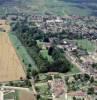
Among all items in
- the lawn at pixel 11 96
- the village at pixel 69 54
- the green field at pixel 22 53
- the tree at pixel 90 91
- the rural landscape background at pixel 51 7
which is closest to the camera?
the lawn at pixel 11 96

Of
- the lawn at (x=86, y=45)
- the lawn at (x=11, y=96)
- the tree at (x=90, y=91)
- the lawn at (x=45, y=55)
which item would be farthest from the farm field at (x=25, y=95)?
the lawn at (x=86, y=45)

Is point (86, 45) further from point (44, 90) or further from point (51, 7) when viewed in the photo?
point (51, 7)

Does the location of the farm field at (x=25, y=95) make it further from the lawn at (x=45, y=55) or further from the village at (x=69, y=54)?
the lawn at (x=45, y=55)

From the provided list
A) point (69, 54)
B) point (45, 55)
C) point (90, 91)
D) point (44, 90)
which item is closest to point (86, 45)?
point (69, 54)

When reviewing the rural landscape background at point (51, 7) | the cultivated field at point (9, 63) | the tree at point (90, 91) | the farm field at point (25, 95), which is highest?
the rural landscape background at point (51, 7)

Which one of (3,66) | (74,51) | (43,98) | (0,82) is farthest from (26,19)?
(43,98)

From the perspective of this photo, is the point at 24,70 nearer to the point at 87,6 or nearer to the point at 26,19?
the point at 26,19
